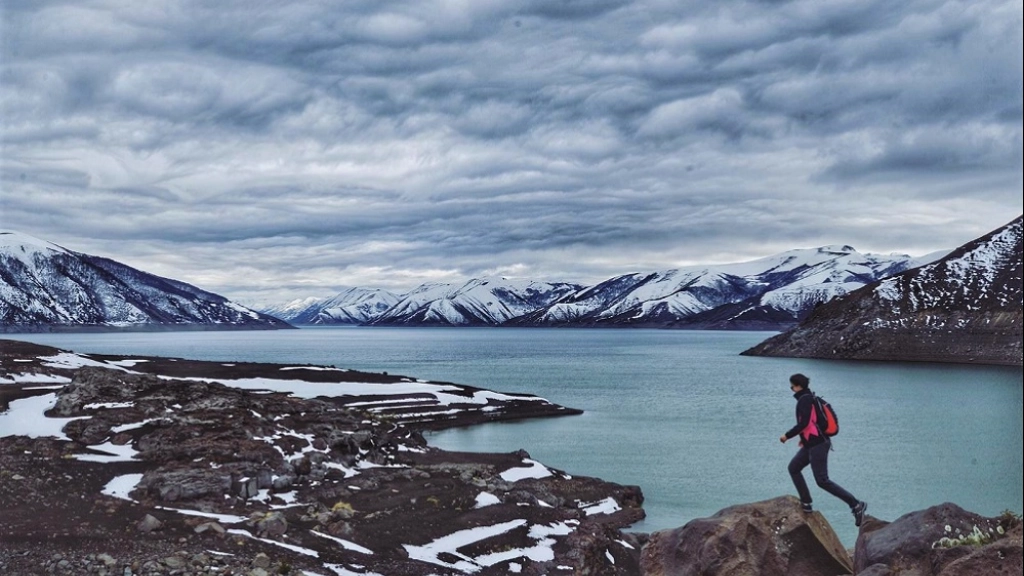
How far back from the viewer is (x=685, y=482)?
191 feet

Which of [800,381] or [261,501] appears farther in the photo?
[261,501]

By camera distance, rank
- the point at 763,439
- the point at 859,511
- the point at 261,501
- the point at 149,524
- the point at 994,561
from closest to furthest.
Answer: the point at 994,561, the point at 859,511, the point at 149,524, the point at 261,501, the point at 763,439

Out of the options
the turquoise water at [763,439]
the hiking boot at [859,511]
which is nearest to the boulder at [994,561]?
the hiking boot at [859,511]

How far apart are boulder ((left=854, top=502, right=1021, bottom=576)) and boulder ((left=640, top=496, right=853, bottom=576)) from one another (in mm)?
1726

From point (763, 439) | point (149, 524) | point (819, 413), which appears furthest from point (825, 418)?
point (763, 439)

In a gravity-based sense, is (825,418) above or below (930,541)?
above

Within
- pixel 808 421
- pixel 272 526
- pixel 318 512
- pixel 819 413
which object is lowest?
pixel 318 512

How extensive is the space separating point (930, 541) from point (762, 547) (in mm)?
3779

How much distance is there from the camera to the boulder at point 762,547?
50.7 ft

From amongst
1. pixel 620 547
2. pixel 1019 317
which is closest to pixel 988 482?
pixel 620 547

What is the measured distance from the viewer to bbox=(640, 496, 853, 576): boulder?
15445 mm

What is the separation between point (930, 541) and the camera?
12461mm

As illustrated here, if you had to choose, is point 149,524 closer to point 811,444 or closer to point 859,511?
point 811,444

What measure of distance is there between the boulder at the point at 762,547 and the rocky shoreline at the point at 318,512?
0.10 feet
